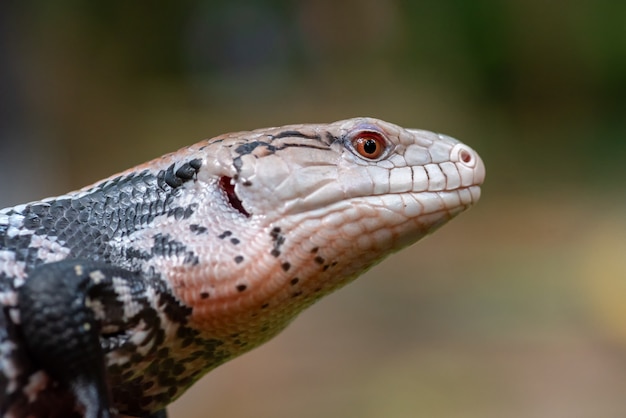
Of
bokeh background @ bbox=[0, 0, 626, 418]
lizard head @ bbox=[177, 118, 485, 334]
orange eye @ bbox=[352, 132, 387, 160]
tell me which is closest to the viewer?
lizard head @ bbox=[177, 118, 485, 334]

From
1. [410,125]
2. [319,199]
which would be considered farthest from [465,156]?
[410,125]

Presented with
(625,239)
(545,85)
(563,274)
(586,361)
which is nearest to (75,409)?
(586,361)

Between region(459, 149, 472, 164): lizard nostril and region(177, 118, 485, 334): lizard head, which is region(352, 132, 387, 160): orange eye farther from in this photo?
region(459, 149, 472, 164): lizard nostril

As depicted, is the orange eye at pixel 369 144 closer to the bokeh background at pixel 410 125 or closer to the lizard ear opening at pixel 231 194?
the lizard ear opening at pixel 231 194

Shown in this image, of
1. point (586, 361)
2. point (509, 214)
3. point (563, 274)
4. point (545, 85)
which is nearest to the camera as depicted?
point (586, 361)

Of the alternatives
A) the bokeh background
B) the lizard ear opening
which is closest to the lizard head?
the lizard ear opening

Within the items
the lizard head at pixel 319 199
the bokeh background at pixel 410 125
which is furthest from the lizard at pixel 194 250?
the bokeh background at pixel 410 125

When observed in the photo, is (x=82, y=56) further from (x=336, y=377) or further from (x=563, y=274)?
(x=563, y=274)

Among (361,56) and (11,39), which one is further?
(361,56)

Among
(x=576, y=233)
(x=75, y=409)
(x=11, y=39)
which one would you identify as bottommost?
(x=75, y=409)
